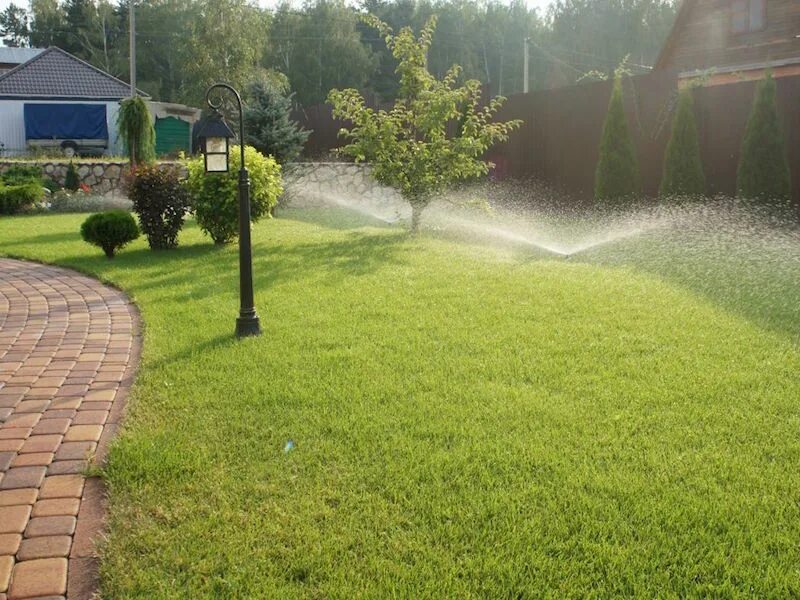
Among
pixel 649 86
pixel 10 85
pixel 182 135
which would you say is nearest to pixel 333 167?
pixel 649 86

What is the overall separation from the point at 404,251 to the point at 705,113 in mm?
4769

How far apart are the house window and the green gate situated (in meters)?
17.3

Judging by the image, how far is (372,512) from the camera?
236 centimetres

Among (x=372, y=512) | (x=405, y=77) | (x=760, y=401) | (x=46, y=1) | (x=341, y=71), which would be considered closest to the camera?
(x=372, y=512)

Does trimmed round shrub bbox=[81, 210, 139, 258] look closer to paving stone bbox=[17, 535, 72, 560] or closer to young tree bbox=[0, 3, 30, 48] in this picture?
paving stone bbox=[17, 535, 72, 560]

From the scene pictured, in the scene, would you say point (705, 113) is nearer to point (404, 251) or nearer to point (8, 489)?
point (404, 251)

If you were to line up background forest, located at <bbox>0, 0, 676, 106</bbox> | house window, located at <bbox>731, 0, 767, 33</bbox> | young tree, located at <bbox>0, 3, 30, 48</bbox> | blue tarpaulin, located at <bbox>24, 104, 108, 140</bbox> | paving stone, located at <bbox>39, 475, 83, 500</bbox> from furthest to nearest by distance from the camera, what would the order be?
young tree, located at <bbox>0, 3, 30, 48</bbox> < background forest, located at <bbox>0, 0, 676, 106</bbox> < blue tarpaulin, located at <bbox>24, 104, 108, 140</bbox> < house window, located at <bbox>731, 0, 767, 33</bbox> < paving stone, located at <bbox>39, 475, 83, 500</bbox>

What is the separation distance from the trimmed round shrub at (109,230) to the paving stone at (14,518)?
6.04 m

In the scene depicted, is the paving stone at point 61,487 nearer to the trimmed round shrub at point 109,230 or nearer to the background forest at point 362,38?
the trimmed round shrub at point 109,230

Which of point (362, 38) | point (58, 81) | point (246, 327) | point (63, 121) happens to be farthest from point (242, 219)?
point (362, 38)

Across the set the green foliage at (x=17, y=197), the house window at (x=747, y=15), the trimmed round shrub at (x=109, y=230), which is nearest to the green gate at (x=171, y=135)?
the green foliage at (x=17, y=197)

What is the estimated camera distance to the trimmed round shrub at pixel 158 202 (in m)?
8.45

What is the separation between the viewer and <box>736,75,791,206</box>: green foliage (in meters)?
8.48

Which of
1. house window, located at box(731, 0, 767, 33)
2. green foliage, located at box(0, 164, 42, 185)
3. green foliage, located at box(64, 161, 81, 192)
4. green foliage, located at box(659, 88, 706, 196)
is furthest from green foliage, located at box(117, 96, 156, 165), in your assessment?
house window, located at box(731, 0, 767, 33)
